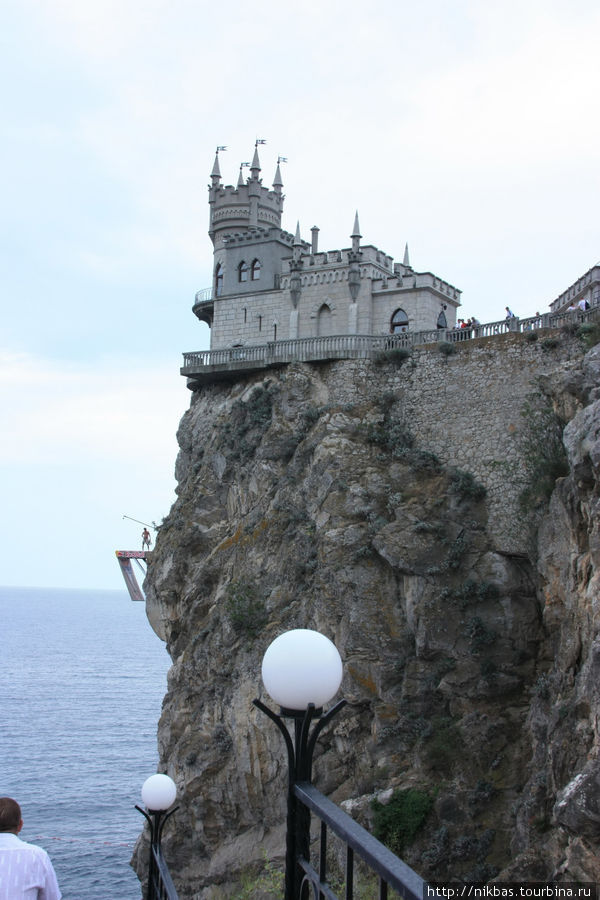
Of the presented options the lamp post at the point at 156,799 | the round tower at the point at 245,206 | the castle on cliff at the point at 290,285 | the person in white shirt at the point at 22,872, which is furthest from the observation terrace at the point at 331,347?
the person in white shirt at the point at 22,872

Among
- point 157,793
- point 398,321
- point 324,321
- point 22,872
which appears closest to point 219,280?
point 324,321

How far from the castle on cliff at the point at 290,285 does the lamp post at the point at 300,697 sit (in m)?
26.6

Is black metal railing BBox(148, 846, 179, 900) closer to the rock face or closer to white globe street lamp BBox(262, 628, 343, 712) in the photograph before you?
white globe street lamp BBox(262, 628, 343, 712)

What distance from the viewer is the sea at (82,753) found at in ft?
130

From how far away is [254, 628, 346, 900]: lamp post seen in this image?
551 centimetres

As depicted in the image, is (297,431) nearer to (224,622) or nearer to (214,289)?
(224,622)

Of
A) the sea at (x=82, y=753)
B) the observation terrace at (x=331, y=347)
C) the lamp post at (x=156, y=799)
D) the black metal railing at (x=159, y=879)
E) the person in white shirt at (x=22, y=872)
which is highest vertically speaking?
the observation terrace at (x=331, y=347)

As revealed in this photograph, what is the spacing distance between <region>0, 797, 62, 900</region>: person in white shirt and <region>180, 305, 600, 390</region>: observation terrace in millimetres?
22226

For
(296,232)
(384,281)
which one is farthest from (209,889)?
(296,232)

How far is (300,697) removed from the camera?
18.2 ft

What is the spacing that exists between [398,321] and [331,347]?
326 cm

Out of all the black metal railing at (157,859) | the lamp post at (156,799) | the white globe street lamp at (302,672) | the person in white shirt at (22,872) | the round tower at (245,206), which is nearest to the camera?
the person in white shirt at (22,872)

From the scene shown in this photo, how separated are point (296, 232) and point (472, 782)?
74.2ft

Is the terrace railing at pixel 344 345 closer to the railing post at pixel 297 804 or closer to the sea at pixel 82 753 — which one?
the sea at pixel 82 753
